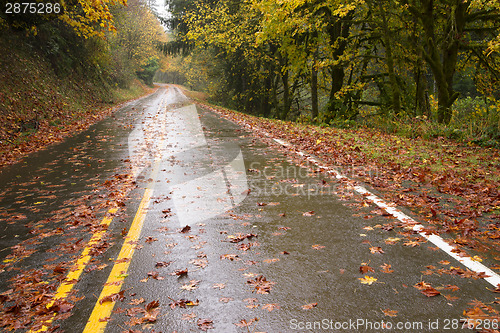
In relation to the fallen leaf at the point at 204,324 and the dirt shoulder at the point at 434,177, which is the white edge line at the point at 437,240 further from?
the fallen leaf at the point at 204,324

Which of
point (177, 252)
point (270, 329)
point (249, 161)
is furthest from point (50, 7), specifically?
point (270, 329)

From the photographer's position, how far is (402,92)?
17.0 m

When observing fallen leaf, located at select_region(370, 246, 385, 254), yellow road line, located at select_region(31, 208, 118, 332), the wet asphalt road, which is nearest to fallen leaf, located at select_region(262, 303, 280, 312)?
the wet asphalt road

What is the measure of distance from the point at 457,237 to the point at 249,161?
5.55 metres

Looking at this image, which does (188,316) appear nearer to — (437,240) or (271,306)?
(271,306)

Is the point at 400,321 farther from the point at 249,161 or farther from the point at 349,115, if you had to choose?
the point at 349,115

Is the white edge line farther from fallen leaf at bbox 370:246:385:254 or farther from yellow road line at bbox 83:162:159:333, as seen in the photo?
yellow road line at bbox 83:162:159:333

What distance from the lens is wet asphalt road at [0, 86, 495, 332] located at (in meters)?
3.10

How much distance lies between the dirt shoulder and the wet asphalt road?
69cm

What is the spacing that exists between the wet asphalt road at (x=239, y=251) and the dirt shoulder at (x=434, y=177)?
0.69 meters

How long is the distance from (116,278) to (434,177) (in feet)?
20.0

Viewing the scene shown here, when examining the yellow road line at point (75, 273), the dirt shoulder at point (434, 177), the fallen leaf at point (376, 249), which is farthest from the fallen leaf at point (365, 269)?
the yellow road line at point (75, 273)

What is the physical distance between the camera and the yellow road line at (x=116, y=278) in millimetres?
3092

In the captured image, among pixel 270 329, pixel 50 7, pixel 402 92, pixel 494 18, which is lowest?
pixel 270 329
